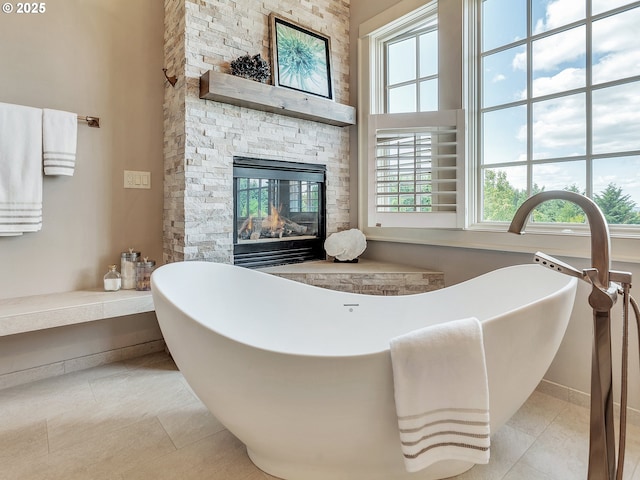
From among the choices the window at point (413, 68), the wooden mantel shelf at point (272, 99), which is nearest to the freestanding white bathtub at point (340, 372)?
the wooden mantel shelf at point (272, 99)

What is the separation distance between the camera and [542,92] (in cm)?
206

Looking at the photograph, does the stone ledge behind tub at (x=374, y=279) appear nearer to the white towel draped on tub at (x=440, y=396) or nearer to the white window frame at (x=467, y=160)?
the white window frame at (x=467, y=160)

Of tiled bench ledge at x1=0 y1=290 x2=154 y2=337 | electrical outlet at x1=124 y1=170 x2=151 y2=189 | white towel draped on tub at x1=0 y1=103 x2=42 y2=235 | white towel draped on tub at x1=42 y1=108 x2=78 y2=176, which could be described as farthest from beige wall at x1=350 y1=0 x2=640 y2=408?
white towel draped on tub at x1=0 y1=103 x2=42 y2=235

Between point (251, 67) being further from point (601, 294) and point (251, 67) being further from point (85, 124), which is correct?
point (601, 294)

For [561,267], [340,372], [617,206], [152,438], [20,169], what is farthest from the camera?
[20,169]

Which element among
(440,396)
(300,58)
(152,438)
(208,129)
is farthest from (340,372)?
(300,58)

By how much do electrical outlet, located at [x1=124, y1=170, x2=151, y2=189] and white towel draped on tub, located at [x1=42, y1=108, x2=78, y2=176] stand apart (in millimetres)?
318

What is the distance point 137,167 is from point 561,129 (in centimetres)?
264

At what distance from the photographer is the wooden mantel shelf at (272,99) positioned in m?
2.19

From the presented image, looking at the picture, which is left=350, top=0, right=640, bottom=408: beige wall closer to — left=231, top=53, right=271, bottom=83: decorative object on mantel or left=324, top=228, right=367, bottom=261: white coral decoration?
left=324, top=228, right=367, bottom=261: white coral decoration

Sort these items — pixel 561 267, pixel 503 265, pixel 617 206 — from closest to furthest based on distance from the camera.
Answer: pixel 561 267
pixel 617 206
pixel 503 265

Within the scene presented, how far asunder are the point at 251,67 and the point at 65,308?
6.02ft

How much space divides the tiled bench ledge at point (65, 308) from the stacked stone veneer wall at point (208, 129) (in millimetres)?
398

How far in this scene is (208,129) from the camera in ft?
7.52
